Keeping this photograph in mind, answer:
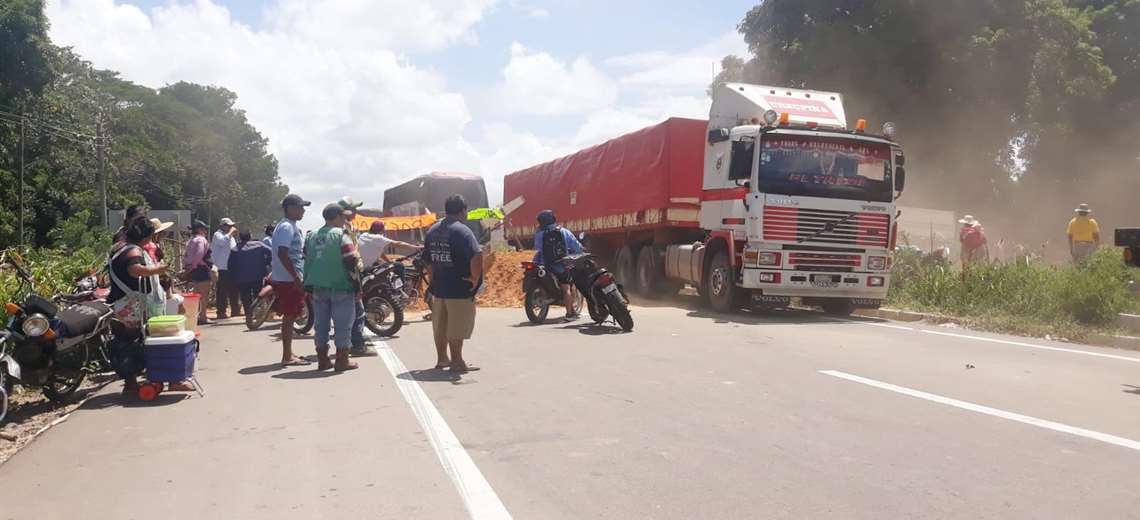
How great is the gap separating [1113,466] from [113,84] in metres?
85.2

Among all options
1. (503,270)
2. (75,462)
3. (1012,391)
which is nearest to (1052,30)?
(503,270)

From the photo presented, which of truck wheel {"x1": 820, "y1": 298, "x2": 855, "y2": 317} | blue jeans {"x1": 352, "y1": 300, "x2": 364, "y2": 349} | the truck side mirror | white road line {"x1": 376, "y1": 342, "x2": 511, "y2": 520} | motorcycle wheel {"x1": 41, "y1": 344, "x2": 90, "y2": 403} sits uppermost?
the truck side mirror

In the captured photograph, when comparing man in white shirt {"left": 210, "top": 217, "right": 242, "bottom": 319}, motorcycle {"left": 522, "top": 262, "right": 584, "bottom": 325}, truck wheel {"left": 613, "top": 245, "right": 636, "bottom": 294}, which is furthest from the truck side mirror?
man in white shirt {"left": 210, "top": 217, "right": 242, "bottom": 319}

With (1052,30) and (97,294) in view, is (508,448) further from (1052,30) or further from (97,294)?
(1052,30)

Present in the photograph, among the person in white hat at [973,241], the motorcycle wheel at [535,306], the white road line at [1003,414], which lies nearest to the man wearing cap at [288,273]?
the motorcycle wheel at [535,306]

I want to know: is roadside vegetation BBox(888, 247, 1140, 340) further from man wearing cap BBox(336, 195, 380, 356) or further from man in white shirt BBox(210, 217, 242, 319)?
man in white shirt BBox(210, 217, 242, 319)

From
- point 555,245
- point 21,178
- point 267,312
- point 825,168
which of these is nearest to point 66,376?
point 267,312

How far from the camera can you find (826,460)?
5.07 m

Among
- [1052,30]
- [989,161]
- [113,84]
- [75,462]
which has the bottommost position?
[75,462]

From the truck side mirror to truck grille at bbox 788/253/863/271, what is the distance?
7.13 ft

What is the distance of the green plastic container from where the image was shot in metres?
7.25

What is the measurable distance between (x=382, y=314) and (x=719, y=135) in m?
6.15

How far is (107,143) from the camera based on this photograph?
154ft

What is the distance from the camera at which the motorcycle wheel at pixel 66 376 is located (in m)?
6.97
